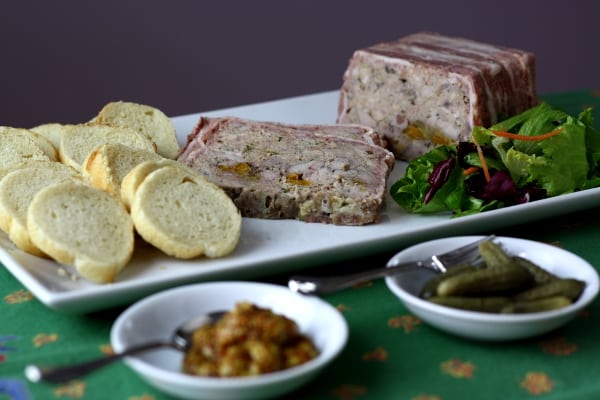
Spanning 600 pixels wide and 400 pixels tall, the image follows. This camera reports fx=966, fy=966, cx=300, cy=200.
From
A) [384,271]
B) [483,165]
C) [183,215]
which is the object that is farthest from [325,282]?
[483,165]

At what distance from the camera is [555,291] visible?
3.06 metres

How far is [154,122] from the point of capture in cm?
520

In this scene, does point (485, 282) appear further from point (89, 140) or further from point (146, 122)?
point (146, 122)

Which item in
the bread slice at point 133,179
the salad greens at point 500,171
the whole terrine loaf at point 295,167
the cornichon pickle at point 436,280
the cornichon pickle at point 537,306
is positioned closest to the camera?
the cornichon pickle at point 537,306

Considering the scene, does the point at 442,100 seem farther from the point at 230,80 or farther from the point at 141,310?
the point at 230,80

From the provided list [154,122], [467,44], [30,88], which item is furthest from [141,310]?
[30,88]

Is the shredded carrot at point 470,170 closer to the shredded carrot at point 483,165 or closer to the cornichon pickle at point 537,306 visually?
the shredded carrot at point 483,165

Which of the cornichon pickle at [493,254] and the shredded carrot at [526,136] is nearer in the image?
the cornichon pickle at [493,254]

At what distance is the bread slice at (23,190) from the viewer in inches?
146

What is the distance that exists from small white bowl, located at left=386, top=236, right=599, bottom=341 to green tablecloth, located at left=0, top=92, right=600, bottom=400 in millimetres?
83

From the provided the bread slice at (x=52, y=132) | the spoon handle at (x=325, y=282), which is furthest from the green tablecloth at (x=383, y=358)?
the bread slice at (x=52, y=132)

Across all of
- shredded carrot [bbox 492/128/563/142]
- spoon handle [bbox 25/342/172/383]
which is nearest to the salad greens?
shredded carrot [bbox 492/128/563/142]

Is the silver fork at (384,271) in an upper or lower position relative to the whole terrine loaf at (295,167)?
upper

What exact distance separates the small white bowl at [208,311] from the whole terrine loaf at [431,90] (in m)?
2.22
